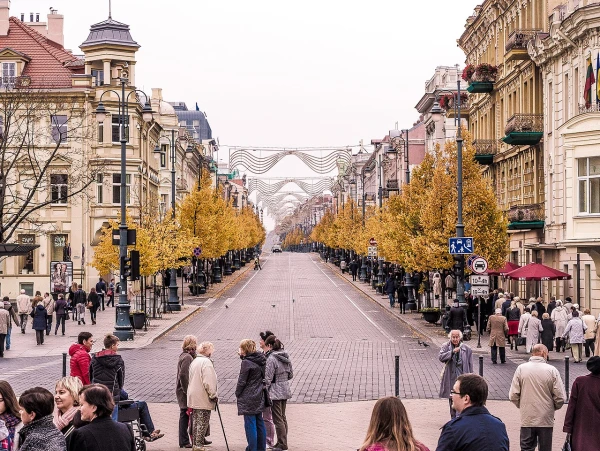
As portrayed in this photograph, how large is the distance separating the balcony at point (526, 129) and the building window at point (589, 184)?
35.1 ft

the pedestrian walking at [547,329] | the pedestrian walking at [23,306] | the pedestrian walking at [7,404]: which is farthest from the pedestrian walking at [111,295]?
the pedestrian walking at [7,404]

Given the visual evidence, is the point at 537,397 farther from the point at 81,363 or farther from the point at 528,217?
the point at 528,217

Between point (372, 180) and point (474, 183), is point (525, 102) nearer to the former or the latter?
point (474, 183)

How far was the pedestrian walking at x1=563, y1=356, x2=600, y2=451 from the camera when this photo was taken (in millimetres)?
12039

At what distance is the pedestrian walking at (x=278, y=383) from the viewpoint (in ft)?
53.6

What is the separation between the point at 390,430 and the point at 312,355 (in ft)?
80.7

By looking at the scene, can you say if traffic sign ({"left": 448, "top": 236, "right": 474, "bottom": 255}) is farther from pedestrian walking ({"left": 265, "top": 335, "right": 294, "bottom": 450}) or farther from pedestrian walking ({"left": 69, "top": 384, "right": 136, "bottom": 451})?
pedestrian walking ({"left": 69, "top": 384, "right": 136, "bottom": 451})

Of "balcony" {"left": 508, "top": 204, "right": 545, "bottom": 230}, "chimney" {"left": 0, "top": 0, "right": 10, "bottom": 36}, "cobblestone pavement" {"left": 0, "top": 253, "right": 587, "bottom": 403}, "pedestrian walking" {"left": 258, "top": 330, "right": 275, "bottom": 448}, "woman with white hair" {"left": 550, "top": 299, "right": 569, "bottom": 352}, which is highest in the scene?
"chimney" {"left": 0, "top": 0, "right": 10, "bottom": 36}

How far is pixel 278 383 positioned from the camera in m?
16.4

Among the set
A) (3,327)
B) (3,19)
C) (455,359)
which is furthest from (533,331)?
(3,19)

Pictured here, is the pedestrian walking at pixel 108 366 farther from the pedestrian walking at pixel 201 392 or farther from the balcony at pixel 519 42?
the balcony at pixel 519 42

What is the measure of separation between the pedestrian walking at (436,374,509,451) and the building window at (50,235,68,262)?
60878mm

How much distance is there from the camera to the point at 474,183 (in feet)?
143

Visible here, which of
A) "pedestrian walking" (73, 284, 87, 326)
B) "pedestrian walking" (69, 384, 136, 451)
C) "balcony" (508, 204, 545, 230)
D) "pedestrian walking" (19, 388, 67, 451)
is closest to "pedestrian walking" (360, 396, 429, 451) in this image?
"pedestrian walking" (69, 384, 136, 451)
